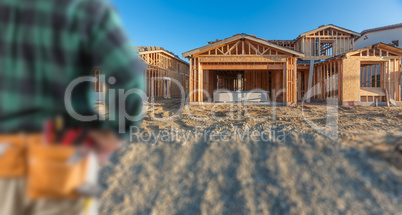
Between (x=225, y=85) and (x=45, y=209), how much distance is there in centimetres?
2883

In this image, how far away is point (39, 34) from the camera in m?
1.04

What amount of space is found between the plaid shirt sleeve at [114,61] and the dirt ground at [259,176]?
2293mm

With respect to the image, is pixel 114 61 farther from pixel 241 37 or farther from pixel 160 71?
pixel 160 71

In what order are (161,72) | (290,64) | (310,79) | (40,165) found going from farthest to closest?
(161,72), (310,79), (290,64), (40,165)

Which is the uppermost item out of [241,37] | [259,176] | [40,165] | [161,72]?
[241,37]

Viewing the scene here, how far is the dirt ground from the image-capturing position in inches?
119

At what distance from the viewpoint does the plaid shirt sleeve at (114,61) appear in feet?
3.62

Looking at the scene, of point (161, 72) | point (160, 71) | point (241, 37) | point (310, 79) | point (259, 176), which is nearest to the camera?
point (259, 176)

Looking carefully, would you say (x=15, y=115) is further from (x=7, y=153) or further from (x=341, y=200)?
(x=341, y=200)

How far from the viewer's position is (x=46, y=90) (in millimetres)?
1086

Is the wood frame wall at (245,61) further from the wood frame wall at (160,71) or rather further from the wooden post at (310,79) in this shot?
the wood frame wall at (160,71)

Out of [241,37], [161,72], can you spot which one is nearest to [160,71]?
[161,72]

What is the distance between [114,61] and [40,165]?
1.98 feet

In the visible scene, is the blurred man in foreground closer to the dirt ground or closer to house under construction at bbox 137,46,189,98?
the dirt ground
